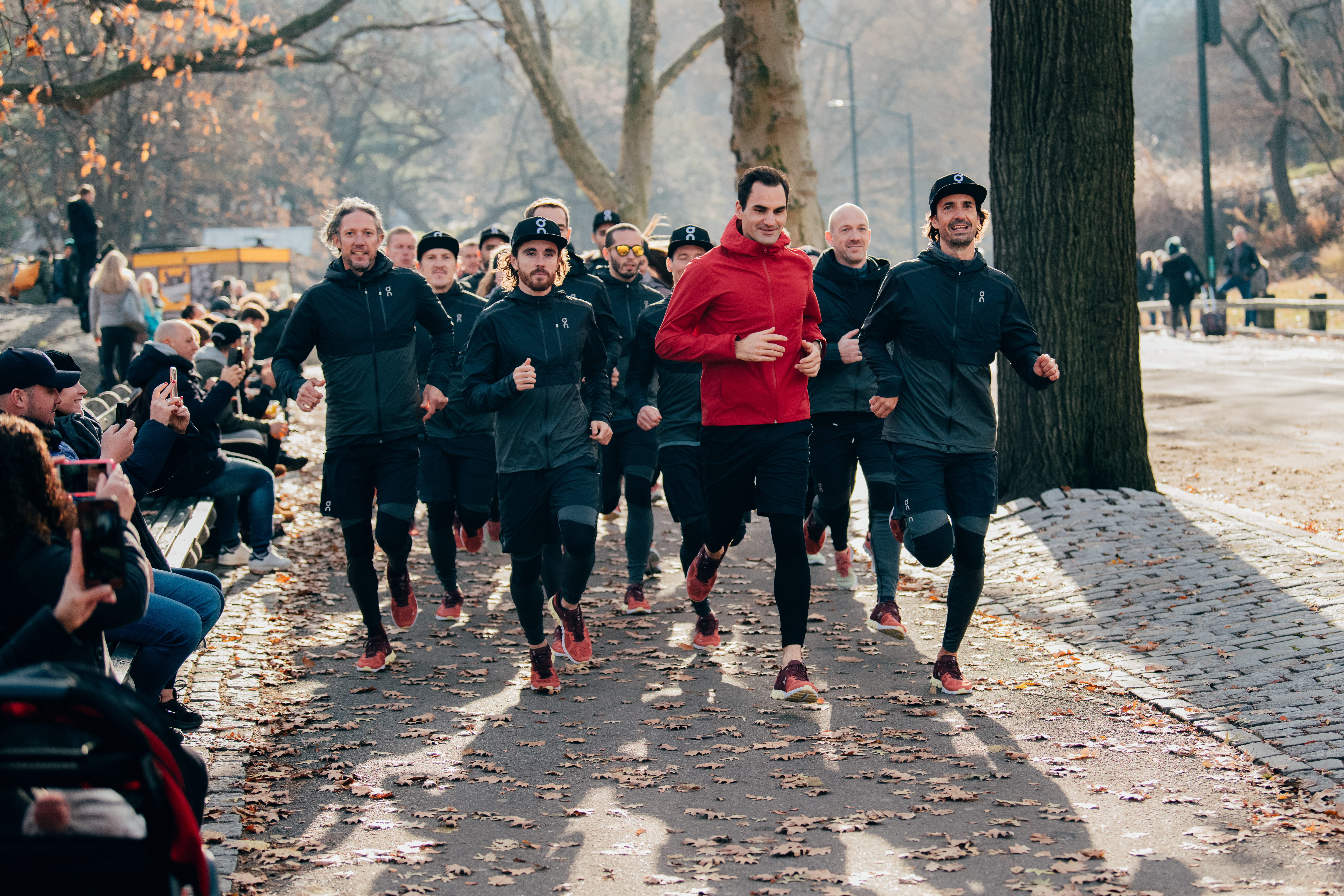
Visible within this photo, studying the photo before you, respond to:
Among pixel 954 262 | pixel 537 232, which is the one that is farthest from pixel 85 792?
pixel 954 262

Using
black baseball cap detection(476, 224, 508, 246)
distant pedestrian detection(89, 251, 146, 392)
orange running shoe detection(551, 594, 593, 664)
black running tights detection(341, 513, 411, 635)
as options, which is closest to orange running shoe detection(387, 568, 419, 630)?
black running tights detection(341, 513, 411, 635)

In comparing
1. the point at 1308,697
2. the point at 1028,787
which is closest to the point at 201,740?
the point at 1028,787

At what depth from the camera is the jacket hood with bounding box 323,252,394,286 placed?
7.19 m

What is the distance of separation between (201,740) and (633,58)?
19.7 meters

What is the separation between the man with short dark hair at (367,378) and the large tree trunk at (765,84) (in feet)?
30.7

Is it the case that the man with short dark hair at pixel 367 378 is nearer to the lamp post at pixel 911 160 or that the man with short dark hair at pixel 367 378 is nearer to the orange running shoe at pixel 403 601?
the orange running shoe at pixel 403 601

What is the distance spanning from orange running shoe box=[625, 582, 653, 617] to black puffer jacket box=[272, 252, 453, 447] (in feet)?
6.55

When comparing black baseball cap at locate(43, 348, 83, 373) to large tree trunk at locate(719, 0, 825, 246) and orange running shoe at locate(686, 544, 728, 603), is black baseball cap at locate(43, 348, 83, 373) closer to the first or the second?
orange running shoe at locate(686, 544, 728, 603)

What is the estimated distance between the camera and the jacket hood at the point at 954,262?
6645 mm

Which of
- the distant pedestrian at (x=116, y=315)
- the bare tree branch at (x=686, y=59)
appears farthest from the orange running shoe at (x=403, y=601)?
the bare tree branch at (x=686, y=59)

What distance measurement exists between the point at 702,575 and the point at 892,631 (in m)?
1.16

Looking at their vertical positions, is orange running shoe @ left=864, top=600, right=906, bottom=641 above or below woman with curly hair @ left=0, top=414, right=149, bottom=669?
below

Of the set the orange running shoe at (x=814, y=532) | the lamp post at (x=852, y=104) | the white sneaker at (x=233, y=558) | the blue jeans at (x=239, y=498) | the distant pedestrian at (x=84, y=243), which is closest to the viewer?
the orange running shoe at (x=814, y=532)

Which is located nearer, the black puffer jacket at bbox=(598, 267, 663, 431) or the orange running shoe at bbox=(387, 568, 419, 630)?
the orange running shoe at bbox=(387, 568, 419, 630)
